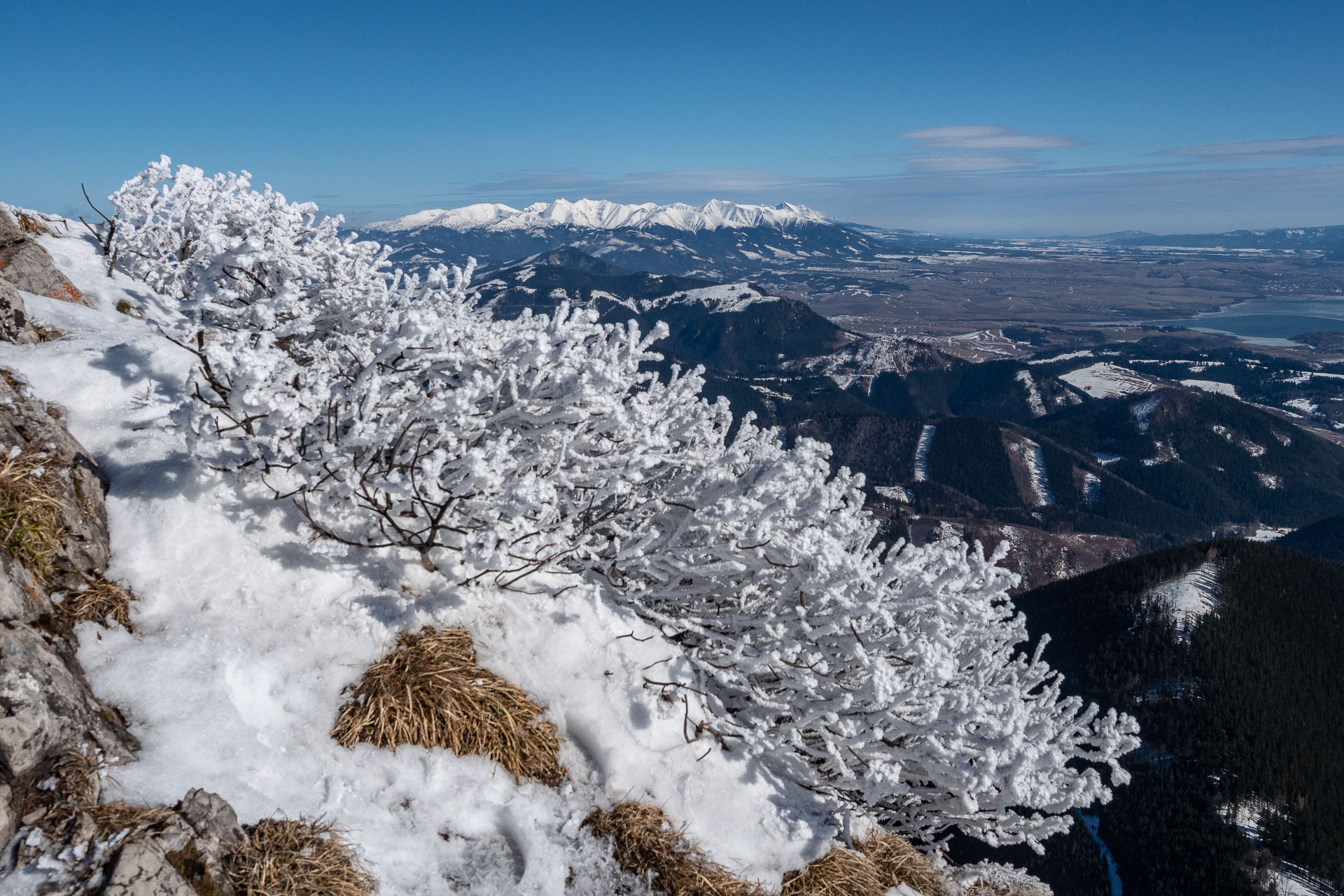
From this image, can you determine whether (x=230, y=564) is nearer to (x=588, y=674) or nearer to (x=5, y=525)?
(x=5, y=525)

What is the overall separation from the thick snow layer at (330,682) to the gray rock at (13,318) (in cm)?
41

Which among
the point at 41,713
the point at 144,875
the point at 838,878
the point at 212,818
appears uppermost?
the point at 41,713

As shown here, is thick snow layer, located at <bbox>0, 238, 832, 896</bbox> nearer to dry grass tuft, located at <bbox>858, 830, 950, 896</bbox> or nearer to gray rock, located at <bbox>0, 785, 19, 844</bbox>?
gray rock, located at <bbox>0, 785, 19, 844</bbox>

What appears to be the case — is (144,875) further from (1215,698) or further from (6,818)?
(1215,698)

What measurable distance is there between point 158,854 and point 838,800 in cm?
615

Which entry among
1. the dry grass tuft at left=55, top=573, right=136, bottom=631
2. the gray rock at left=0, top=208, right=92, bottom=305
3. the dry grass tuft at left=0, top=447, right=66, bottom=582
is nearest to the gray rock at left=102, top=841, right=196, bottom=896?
the dry grass tuft at left=55, top=573, right=136, bottom=631

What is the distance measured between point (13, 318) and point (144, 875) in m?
7.44

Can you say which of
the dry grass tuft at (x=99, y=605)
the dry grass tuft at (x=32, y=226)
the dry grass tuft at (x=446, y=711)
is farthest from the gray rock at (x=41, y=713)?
the dry grass tuft at (x=32, y=226)

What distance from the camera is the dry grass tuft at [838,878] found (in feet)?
20.1

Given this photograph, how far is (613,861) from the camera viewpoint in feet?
18.3

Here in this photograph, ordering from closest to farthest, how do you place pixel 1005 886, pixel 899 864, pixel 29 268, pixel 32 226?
pixel 899 864 < pixel 1005 886 < pixel 29 268 < pixel 32 226

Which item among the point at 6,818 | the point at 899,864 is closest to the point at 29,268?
the point at 6,818

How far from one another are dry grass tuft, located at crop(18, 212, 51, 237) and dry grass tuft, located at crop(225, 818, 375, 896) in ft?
42.2

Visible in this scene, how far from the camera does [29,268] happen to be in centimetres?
971
